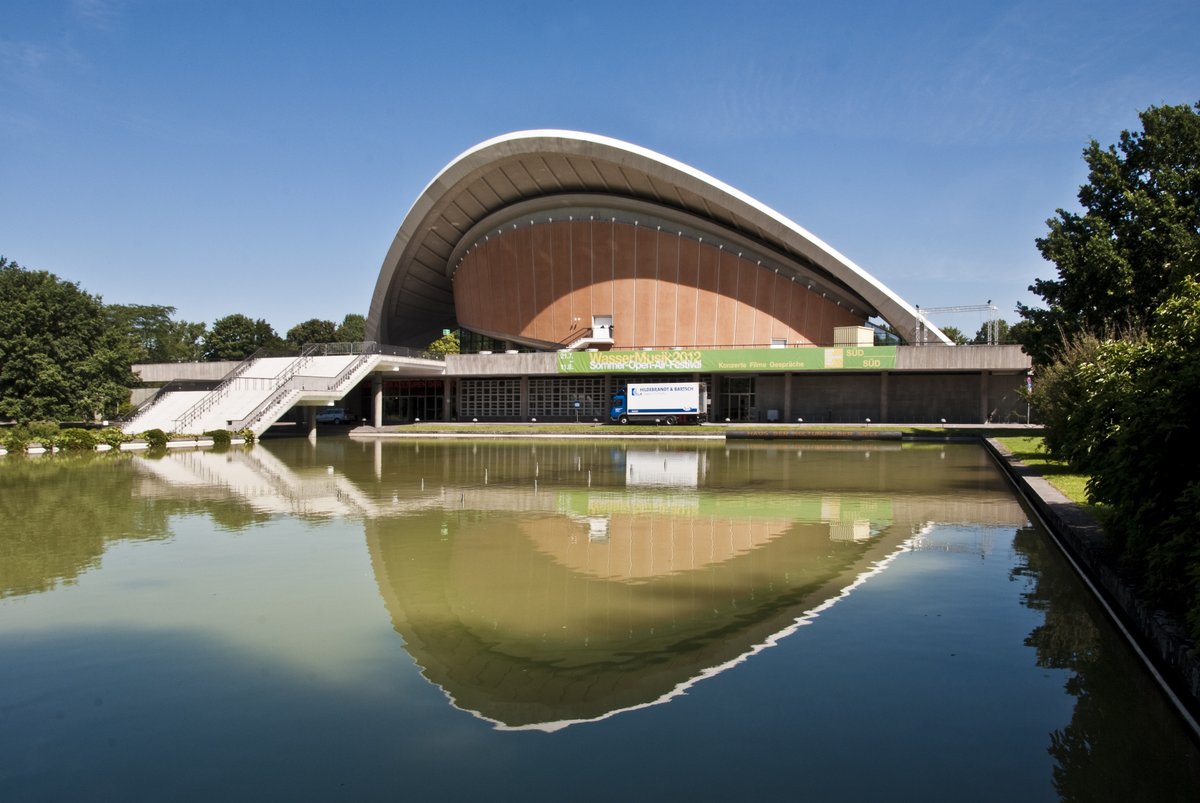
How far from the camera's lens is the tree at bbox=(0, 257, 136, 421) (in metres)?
38.2

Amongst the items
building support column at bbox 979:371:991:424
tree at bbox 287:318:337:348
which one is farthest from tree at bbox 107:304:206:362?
building support column at bbox 979:371:991:424

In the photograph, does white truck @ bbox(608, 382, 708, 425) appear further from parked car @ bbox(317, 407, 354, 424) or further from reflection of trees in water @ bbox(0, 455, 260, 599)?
reflection of trees in water @ bbox(0, 455, 260, 599)

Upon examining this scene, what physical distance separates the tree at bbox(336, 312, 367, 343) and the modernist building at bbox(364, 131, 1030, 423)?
59.4 m

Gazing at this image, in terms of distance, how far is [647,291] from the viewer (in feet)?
164

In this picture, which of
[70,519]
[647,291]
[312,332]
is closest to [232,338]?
[312,332]

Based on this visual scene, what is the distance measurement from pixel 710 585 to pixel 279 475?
618 inches

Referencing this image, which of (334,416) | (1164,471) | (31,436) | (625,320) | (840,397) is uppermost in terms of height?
(625,320)

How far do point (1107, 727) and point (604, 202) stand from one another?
153ft

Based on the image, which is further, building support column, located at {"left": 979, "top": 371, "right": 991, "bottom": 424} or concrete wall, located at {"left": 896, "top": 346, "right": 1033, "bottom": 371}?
building support column, located at {"left": 979, "top": 371, "right": 991, "bottom": 424}

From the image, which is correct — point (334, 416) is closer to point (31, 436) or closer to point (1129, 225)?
point (31, 436)

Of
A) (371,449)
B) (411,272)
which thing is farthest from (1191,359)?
(411,272)

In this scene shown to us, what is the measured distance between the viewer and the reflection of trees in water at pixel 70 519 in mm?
9852

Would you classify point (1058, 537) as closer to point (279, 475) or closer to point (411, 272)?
point (279, 475)

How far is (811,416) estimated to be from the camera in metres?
47.2
